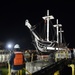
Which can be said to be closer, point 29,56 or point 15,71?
point 15,71

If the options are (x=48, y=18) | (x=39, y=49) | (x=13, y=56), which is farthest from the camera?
(x=48, y=18)

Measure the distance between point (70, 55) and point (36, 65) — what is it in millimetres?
6400

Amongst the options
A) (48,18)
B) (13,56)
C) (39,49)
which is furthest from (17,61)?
(48,18)

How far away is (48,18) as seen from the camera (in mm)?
48344

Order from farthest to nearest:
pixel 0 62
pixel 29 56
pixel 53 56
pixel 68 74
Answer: pixel 29 56 → pixel 53 56 → pixel 0 62 → pixel 68 74

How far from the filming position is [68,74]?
49.3 feet

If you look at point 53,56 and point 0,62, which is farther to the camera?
point 53,56

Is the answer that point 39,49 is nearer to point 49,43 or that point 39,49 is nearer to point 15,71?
point 49,43

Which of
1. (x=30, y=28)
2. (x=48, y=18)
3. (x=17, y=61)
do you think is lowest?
(x=17, y=61)

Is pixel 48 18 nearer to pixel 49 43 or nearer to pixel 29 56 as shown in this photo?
pixel 49 43

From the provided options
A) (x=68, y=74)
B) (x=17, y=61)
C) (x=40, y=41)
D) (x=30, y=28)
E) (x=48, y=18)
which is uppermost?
(x=48, y=18)

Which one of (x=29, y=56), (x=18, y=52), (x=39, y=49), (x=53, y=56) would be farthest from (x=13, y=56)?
(x=39, y=49)

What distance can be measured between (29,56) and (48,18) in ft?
93.6

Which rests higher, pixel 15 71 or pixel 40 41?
pixel 40 41
